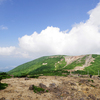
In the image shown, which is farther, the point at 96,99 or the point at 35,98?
the point at 96,99

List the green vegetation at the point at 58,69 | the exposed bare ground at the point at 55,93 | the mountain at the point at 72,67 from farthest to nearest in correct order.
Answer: the mountain at the point at 72,67 < the green vegetation at the point at 58,69 < the exposed bare ground at the point at 55,93

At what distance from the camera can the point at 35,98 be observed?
13.9 meters

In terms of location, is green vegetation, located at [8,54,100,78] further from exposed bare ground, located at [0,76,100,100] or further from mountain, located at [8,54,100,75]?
exposed bare ground, located at [0,76,100,100]

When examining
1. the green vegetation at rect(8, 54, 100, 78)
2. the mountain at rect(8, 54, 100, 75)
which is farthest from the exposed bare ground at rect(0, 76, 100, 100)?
the mountain at rect(8, 54, 100, 75)

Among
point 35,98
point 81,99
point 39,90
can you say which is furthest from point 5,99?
point 81,99

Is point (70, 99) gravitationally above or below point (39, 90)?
below

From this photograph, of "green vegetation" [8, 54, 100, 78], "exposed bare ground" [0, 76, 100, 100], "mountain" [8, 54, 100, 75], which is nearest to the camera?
"exposed bare ground" [0, 76, 100, 100]

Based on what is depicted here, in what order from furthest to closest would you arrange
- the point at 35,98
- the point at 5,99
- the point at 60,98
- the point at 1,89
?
the point at 1,89 < the point at 60,98 < the point at 35,98 < the point at 5,99

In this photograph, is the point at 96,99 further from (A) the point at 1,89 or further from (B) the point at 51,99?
(A) the point at 1,89

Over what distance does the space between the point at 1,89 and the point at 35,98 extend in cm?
748

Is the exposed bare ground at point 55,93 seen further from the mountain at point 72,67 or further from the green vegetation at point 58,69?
the mountain at point 72,67

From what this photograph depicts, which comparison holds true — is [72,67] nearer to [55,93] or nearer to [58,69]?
[58,69]

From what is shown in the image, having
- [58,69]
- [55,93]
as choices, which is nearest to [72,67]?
[58,69]

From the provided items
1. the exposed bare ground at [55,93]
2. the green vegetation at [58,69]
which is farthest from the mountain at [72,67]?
the exposed bare ground at [55,93]
